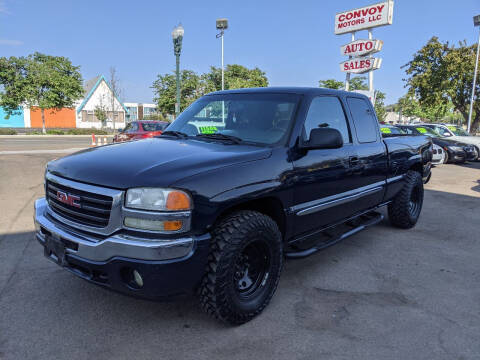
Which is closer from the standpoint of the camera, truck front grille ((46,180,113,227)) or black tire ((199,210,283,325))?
truck front grille ((46,180,113,227))

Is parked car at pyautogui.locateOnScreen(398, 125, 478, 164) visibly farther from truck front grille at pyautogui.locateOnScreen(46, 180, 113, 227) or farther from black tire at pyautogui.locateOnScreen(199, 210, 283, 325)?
truck front grille at pyautogui.locateOnScreen(46, 180, 113, 227)

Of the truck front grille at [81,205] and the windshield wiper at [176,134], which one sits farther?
the windshield wiper at [176,134]

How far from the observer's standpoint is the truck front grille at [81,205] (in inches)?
91.9

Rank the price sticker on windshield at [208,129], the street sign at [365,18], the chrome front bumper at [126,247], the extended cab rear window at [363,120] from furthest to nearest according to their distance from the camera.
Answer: the street sign at [365,18], the extended cab rear window at [363,120], the price sticker on windshield at [208,129], the chrome front bumper at [126,247]

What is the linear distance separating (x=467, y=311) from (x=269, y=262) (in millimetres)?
1745

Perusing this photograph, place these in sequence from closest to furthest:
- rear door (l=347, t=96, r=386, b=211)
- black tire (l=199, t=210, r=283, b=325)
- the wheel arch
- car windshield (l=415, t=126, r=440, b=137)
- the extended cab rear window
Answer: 1. black tire (l=199, t=210, r=283, b=325)
2. the wheel arch
3. rear door (l=347, t=96, r=386, b=211)
4. the extended cab rear window
5. car windshield (l=415, t=126, r=440, b=137)

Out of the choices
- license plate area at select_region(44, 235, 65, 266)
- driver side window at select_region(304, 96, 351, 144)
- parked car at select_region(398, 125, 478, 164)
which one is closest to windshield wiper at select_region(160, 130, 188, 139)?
driver side window at select_region(304, 96, 351, 144)

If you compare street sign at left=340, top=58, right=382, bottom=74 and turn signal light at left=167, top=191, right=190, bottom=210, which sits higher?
street sign at left=340, top=58, right=382, bottom=74

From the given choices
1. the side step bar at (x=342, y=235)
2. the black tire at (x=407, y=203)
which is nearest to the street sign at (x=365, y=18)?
the black tire at (x=407, y=203)

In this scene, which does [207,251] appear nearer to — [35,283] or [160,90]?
[35,283]

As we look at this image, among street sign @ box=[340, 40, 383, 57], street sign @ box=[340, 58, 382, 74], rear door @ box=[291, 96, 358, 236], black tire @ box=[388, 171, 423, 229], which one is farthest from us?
street sign @ box=[340, 40, 383, 57]

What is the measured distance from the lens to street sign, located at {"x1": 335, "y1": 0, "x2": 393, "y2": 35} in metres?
19.5

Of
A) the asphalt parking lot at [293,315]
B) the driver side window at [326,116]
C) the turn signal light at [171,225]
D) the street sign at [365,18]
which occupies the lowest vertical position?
the asphalt parking lot at [293,315]

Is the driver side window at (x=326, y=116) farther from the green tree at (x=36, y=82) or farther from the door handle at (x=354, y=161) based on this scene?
the green tree at (x=36, y=82)
